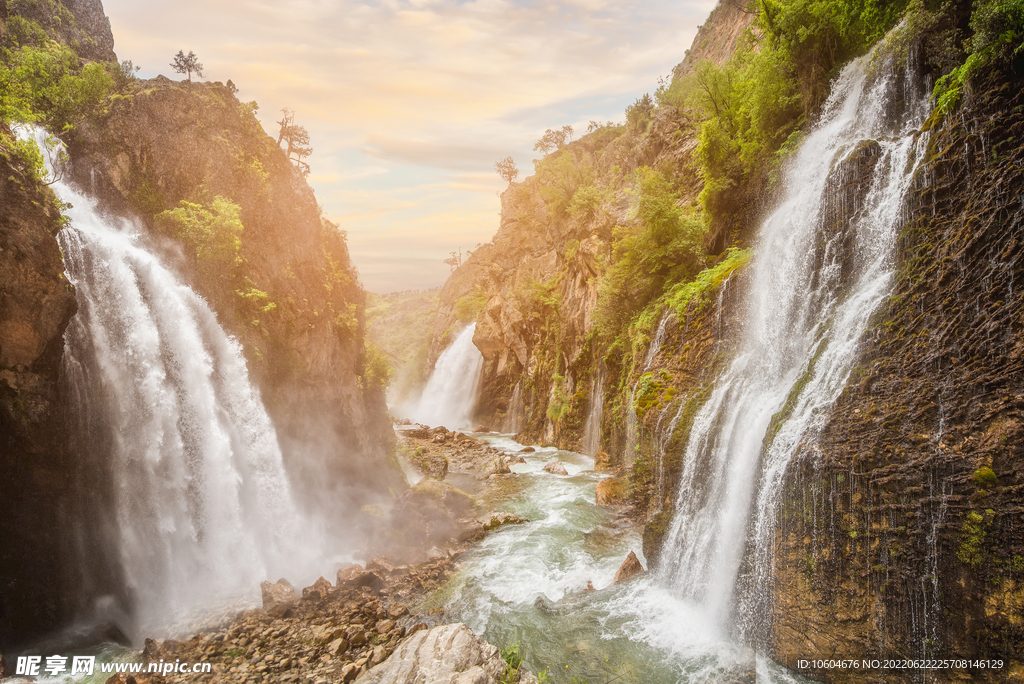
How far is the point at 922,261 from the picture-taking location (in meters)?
8.67

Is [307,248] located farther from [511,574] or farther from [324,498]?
[511,574]

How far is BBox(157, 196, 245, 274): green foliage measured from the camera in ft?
49.8

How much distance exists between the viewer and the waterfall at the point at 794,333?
→ 9156mm

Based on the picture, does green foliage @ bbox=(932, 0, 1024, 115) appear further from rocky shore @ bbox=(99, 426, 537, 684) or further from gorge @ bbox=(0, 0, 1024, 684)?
rocky shore @ bbox=(99, 426, 537, 684)

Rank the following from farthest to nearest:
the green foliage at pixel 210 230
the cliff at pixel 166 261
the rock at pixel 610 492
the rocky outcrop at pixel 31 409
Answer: the rock at pixel 610 492 → the green foliage at pixel 210 230 → the cliff at pixel 166 261 → the rocky outcrop at pixel 31 409

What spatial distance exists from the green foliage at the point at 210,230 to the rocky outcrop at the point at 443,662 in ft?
48.1

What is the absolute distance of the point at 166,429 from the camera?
41.7ft

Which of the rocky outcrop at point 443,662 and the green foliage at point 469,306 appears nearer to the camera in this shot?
the rocky outcrop at point 443,662

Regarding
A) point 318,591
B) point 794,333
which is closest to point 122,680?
point 318,591

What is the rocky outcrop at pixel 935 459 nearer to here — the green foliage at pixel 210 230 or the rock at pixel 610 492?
the rock at pixel 610 492

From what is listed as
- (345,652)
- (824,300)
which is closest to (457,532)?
(345,652)

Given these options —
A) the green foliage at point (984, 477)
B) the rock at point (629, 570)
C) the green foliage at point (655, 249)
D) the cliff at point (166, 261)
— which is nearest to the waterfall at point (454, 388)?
the cliff at point (166, 261)

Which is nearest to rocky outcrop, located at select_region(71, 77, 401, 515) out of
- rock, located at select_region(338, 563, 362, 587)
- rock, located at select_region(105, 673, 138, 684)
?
rock, located at select_region(338, 563, 362, 587)

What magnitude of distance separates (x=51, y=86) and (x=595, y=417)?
26878 mm
